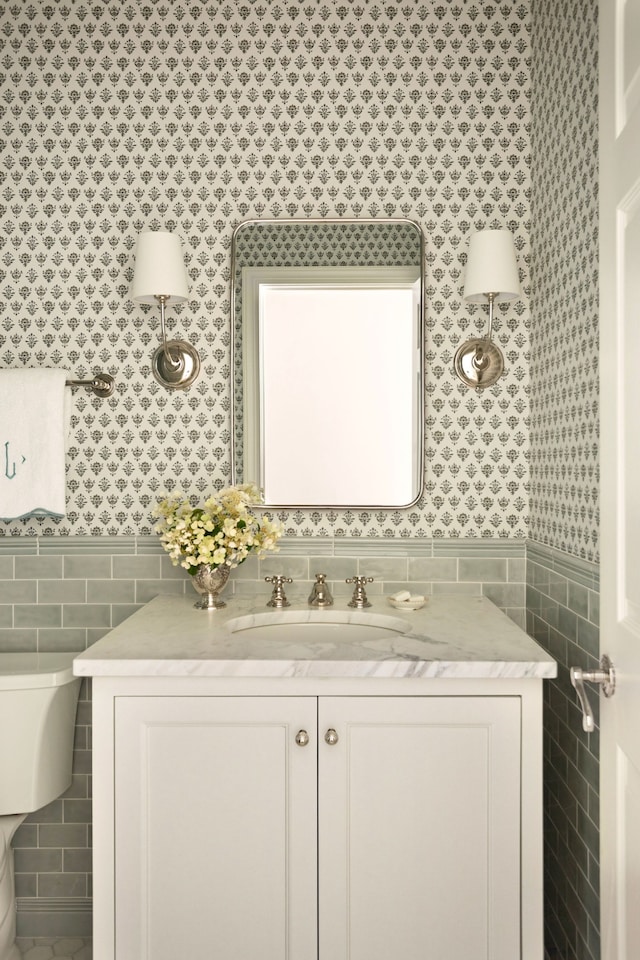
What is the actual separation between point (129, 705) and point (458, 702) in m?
0.70

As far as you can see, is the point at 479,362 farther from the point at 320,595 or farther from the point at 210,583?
the point at 210,583

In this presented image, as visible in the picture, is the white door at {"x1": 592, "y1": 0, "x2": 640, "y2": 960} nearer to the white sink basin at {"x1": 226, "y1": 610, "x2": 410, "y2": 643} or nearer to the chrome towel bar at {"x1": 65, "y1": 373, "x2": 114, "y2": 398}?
the white sink basin at {"x1": 226, "y1": 610, "x2": 410, "y2": 643}

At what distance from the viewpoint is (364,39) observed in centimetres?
218

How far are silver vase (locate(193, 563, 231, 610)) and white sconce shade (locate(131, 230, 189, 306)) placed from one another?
768mm

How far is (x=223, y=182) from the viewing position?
2.21 meters

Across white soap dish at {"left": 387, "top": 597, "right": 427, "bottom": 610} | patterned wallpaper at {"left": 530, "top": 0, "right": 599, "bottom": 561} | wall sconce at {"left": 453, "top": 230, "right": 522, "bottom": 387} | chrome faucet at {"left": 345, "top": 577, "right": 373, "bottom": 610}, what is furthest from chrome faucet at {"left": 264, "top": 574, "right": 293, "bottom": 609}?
wall sconce at {"left": 453, "top": 230, "right": 522, "bottom": 387}

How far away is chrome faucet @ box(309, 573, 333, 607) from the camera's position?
6.75ft

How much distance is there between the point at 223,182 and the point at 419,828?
1.80 metres

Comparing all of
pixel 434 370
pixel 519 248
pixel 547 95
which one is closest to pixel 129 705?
pixel 434 370

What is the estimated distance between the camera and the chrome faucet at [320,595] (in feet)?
6.75

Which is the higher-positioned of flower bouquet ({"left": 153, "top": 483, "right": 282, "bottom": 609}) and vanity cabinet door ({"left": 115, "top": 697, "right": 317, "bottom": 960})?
flower bouquet ({"left": 153, "top": 483, "right": 282, "bottom": 609})

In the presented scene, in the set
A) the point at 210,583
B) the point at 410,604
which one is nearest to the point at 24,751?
the point at 210,583

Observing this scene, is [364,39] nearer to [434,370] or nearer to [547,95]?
[547,95]

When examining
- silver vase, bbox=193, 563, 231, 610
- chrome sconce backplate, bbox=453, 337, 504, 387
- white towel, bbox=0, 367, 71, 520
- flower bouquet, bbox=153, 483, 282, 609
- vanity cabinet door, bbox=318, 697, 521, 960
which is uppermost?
chrome sconce backplate, bbox=453, 337, 504, 387
